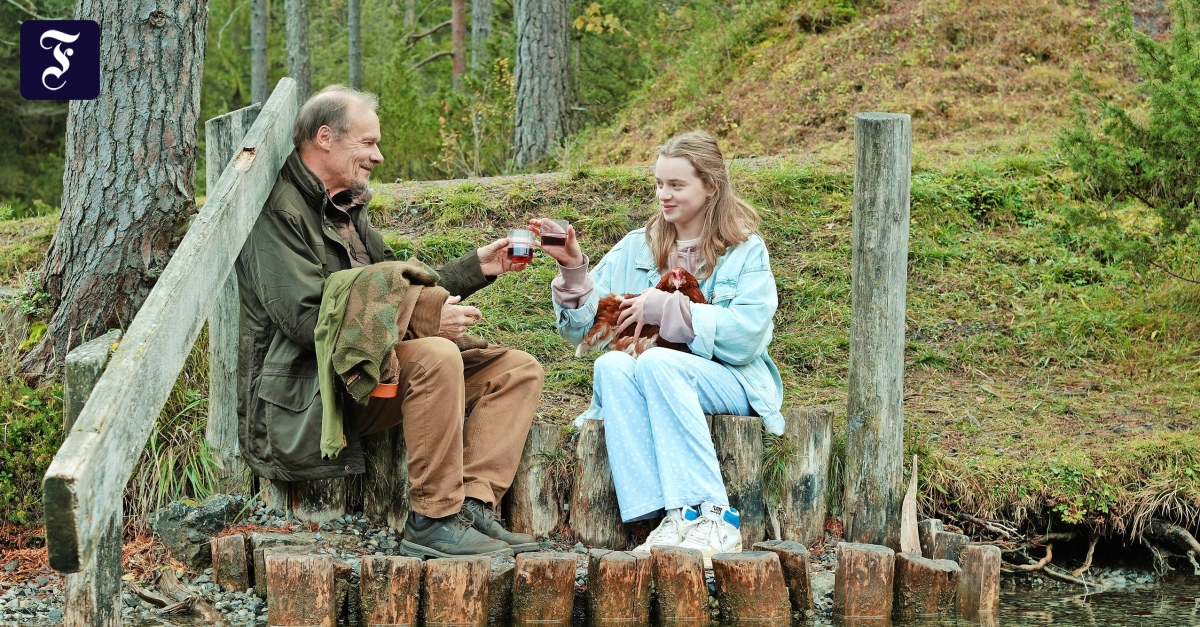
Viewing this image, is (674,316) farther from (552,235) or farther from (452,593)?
(452,593)

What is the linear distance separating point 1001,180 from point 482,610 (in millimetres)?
5669

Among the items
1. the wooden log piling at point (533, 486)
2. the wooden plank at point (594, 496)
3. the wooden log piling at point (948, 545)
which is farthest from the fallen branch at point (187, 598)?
the wooden log piling at point (948, 545)

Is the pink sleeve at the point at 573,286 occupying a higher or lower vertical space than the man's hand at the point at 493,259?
lower

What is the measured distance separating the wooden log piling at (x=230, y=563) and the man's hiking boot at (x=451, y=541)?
1.97ft

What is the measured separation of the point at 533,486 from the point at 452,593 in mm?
855

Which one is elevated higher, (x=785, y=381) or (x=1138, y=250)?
(x=1138, y=250)

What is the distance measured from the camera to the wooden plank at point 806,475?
14.8 feet

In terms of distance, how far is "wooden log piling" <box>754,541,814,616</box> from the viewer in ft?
13.0

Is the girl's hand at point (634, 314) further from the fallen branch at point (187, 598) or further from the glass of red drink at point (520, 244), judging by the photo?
the fallen branch at point (187, 598)

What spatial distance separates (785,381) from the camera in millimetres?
6102

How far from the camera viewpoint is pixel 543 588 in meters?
3.82

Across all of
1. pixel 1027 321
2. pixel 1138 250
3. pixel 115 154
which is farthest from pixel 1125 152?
pixel 115 154

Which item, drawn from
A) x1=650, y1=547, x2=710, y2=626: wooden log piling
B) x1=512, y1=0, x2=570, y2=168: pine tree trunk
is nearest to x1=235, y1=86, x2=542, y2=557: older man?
x1=650, y1=547, x2=710, y2=626: wooden log piling

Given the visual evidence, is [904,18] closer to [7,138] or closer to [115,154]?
[115,154]
